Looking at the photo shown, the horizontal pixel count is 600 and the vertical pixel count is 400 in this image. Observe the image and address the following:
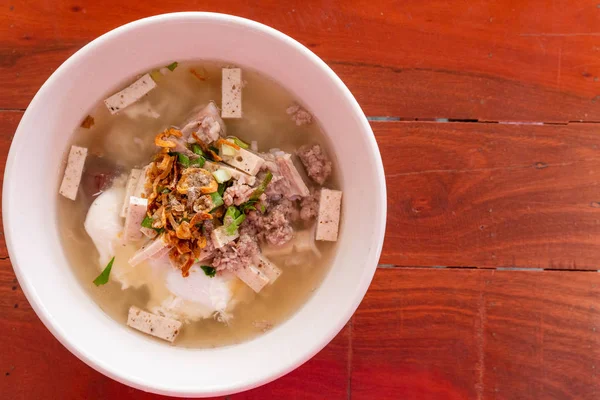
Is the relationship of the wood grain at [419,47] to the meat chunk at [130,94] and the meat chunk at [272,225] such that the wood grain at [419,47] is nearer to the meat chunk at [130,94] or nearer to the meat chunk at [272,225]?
the meat chunk at [130,94]

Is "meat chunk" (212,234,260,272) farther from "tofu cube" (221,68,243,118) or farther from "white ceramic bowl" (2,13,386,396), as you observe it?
"tofu cube" (221,68,243,118)

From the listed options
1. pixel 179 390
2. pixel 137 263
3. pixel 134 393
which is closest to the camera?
pixel 179 390

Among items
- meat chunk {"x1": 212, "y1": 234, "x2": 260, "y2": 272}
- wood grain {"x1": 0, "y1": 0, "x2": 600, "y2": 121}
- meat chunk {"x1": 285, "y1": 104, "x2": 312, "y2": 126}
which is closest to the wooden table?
wood grain {"x1": 0, "y1": 0, "x2": 600, "y2": 121}

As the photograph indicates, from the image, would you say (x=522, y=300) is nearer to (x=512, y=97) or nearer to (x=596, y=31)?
(x=512, y=97)

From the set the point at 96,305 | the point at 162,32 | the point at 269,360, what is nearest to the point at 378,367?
the point at 269,360

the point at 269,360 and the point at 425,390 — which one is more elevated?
the point at 269,360

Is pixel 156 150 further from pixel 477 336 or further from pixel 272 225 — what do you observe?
pixel 477 336
